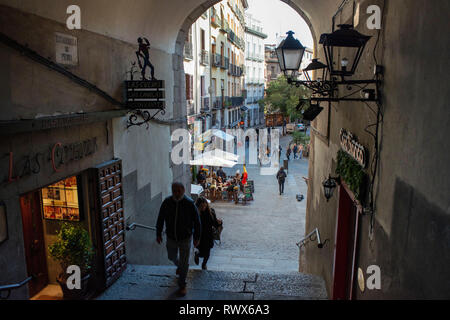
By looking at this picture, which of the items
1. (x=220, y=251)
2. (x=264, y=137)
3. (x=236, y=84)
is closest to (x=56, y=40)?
(x=220, y=251)

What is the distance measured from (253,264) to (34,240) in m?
5.70

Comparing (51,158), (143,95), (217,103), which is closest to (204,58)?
(217,103)

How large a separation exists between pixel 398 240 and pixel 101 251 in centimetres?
454

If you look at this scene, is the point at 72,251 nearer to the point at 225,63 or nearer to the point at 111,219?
the point at 111,219

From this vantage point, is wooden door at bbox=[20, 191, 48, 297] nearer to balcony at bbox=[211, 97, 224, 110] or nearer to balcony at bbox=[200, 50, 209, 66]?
balcony at bbox=[200, 50, 209, 66]

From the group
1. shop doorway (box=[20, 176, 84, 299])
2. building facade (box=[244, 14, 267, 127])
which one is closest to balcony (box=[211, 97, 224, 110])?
building facade (box=[244, 14, 267, 127])

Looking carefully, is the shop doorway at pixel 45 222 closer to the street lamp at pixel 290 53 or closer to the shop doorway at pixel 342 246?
the street lamp at pixel 290 53

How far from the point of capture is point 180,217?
5.23 metres

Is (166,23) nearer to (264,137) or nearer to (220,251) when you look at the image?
(220,251)

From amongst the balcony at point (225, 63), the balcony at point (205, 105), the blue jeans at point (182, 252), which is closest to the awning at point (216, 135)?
the balcony at point (205, 105)

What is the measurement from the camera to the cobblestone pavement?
10.4 metres

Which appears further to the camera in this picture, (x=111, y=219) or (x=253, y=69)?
(x=253, y=69)

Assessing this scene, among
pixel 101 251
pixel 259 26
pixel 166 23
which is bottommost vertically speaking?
pixel 101 251

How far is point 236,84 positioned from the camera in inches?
1423
